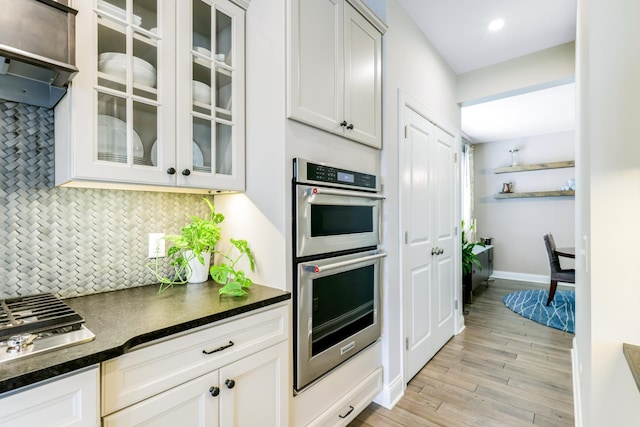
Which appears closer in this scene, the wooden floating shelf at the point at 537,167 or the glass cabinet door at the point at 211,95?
the glass cabinet door at the point at 211,95

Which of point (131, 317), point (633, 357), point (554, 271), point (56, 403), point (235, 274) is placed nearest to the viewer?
point (56, 403)

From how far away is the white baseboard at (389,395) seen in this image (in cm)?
209

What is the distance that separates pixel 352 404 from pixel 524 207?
5.88 metres

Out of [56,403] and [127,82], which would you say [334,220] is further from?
[56,403]

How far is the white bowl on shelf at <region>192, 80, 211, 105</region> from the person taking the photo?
1.44 m

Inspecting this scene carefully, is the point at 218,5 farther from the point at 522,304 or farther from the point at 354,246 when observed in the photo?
the point at 522,304

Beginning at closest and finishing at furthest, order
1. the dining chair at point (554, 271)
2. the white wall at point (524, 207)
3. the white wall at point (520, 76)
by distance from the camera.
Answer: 1. the white wall at point (520, 76)
2. the dining chair at point (554, 271)
3. the white wall at point (524, 207)

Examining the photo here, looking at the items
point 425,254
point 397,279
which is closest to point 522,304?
point 425,254

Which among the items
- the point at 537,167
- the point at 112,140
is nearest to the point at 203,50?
the point at 112,140

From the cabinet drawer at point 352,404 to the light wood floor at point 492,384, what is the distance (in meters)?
0.16

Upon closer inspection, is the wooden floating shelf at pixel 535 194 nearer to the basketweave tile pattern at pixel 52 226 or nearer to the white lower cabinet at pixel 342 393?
the white lower cabinet at pixel 342 393

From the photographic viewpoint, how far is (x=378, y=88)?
6.68 feet

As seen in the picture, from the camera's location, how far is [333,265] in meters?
1.56

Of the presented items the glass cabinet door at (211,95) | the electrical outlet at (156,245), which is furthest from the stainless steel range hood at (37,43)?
the electrical outlet at (156,245)
